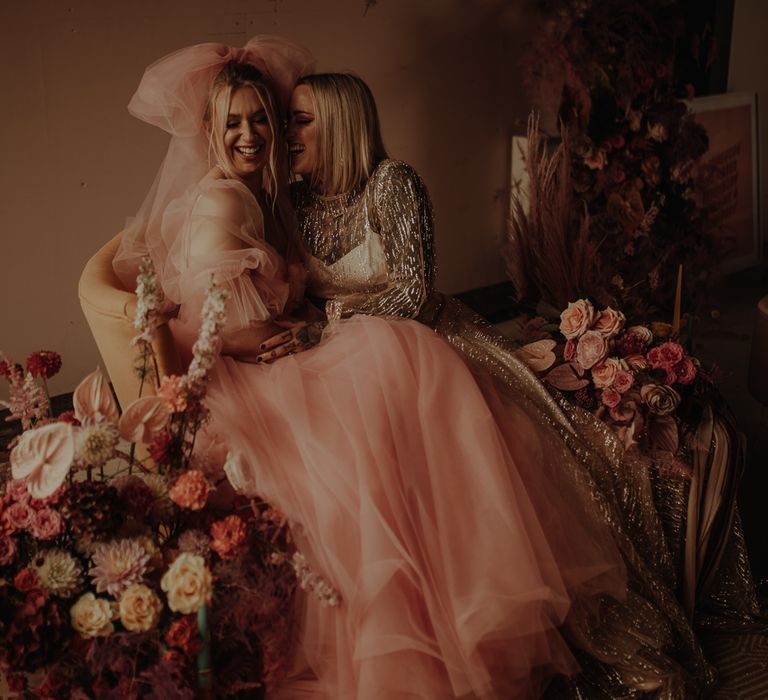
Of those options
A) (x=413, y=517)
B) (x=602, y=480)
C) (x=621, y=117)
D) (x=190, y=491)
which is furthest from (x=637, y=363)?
(x=621, y=117)

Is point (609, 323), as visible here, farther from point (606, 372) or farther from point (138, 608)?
point (138, 608)

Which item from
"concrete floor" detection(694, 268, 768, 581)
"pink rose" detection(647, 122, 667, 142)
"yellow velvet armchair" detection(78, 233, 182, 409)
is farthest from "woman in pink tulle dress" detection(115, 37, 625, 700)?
"pink rose" detection(647, 122, 667, 142)

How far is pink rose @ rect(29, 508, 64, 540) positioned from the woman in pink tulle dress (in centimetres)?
29

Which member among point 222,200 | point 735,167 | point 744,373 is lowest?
point 744,373

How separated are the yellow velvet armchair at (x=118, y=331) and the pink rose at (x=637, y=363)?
43.4 inches

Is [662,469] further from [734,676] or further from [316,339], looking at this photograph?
[316,339]

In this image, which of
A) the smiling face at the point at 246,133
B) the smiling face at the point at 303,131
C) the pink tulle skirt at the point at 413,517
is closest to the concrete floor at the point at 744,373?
the pink tulle skirt at the point at 413,517

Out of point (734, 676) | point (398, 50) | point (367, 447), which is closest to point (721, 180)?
point (398, 50)

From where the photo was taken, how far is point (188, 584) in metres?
1.45

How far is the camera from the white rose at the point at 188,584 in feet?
4.77

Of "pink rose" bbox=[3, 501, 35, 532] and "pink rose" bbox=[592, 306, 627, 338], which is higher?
"pink rose" bbox=[3, 501, 35, 532]

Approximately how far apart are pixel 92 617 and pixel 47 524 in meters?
0.17

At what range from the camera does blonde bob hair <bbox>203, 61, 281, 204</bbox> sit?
7.16 ft

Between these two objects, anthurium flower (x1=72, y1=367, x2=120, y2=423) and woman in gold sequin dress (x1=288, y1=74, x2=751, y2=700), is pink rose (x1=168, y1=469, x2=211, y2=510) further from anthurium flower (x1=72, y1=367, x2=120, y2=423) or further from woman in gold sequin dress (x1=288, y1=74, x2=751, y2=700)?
woman in gold sequin dress (x1=288, y1=74, x2=751, y2=700)
